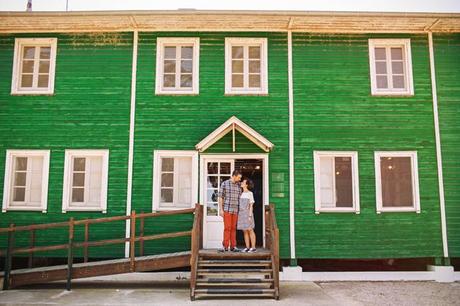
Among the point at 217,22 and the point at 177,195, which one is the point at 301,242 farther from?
the point at 217,22

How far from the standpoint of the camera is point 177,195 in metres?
11.4

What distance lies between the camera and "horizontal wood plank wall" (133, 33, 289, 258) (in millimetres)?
11234

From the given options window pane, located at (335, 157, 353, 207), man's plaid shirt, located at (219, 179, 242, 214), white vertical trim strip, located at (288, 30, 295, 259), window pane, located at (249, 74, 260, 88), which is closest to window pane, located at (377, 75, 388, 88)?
window pane, located at (335, 157, 353, 207)

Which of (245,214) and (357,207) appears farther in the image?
(357,207)

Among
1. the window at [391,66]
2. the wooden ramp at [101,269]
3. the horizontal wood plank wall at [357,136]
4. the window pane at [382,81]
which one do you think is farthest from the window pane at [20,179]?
the window pane at [382,81]

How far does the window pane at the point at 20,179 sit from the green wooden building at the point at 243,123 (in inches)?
1.1

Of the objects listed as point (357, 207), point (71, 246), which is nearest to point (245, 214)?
point (357, 207)

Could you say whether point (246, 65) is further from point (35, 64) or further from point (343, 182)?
point (35, 64)

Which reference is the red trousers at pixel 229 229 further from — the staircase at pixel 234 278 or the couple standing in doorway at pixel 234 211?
the staircase at pixel 234 278

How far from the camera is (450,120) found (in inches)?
456

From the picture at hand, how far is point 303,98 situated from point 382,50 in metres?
2.67

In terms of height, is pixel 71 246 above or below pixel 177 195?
below

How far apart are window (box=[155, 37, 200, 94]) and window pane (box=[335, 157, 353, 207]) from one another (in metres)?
4.45

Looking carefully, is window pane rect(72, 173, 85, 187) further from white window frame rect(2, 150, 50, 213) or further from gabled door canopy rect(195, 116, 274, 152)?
gabled door canopy rect(195, 116, 274, 152)
